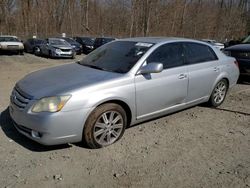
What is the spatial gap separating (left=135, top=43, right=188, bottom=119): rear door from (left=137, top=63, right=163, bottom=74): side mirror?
8cm

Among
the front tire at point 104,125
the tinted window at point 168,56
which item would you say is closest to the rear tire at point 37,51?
the tinted window at point 168,56

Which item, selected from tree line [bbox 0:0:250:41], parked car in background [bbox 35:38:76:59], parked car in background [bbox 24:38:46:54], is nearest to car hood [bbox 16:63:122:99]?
parked car in background [bbox 35:38:76:59]

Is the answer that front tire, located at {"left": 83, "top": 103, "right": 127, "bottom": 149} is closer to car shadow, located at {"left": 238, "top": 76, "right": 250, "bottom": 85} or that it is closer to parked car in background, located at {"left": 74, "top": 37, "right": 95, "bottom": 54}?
car shadow, located at {"left": 238, "top": 76, "right": 250, "bottom": 85}

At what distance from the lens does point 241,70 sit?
8.62 metres

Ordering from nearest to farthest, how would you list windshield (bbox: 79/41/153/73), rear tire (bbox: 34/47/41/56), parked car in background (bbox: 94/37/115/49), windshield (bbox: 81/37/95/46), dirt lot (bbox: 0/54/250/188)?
dirt lot (bbox: 0/54/250/188)
windshield (bbox: 79/41/153/73)
rear tire (bbox: 34/47/41/56)
parked car in background (bbox: 94/37/115/49)
windshield (bbox: 81/37/95/46)

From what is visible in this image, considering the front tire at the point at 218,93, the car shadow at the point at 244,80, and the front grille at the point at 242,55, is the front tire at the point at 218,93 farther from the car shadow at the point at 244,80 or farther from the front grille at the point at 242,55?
the car shadow at the point at 244,80

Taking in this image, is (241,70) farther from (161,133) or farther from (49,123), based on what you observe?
(49,123)

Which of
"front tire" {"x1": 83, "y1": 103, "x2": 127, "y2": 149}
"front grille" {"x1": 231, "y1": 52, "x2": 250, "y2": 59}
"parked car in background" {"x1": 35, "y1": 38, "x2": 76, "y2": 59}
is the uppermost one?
"front grille" {"x1": 231, "y1": 52, "x2": 250, "y2": 59}

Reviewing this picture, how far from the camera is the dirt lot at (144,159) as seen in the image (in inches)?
129

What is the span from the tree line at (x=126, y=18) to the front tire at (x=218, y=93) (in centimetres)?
2870

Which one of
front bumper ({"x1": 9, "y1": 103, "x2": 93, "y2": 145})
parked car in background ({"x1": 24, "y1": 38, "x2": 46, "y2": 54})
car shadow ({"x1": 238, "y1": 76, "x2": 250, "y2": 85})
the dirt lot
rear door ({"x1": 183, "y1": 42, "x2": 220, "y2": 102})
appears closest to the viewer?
the dirt lot

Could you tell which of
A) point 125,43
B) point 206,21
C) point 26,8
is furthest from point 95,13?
point 125,43

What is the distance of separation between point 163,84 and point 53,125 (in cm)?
193

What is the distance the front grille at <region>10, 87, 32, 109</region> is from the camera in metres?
3.78
